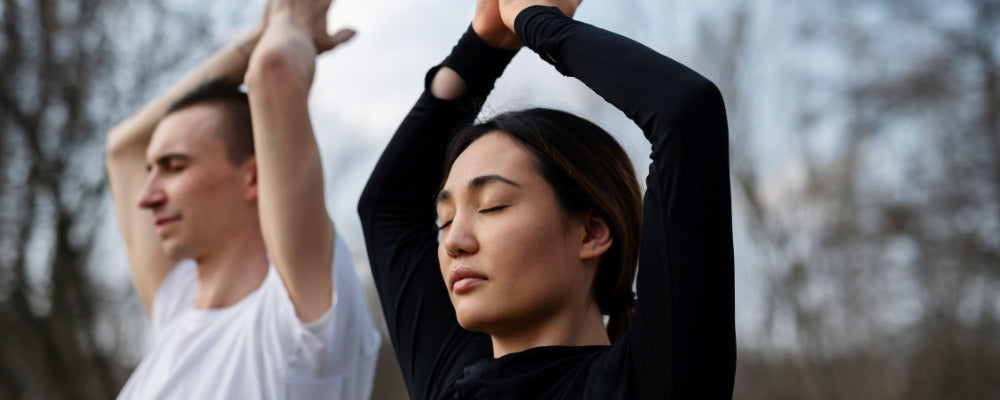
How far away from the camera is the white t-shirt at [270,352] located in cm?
247

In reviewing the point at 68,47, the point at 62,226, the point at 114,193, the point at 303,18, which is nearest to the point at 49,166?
the point at 62,226

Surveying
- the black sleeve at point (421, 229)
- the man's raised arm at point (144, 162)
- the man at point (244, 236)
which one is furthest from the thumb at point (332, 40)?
the black sleeve at point (421, 229)

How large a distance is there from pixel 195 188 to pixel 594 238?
1.72 metres

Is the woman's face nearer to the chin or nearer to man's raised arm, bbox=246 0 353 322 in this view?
the chin

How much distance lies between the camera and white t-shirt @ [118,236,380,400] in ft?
8.11

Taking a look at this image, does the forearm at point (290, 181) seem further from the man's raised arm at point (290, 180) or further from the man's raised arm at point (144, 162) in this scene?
the man's raised arm at point (144, 162)

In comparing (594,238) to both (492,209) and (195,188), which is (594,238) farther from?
(195,188)

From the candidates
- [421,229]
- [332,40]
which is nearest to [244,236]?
[332,40]

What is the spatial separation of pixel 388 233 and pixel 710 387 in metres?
0.99

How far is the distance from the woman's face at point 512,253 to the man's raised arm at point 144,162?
5.71 ft

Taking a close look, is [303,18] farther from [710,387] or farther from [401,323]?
[710,387]

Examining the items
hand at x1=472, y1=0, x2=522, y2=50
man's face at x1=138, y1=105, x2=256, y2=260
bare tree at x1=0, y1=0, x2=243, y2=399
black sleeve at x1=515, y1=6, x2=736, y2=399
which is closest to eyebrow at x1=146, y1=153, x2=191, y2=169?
man's face at x1=138, y1=105, x2=256, y2=260

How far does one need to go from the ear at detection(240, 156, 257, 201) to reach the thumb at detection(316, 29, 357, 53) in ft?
1.51

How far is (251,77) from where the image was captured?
2510 millimetres
